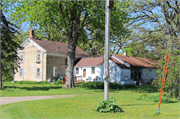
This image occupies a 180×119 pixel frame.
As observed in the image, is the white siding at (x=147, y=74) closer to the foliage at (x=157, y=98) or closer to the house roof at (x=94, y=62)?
the house roof at (x=94, y=62)

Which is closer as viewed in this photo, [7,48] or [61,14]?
[7,48]

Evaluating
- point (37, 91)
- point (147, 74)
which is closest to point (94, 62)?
point (147, 74)

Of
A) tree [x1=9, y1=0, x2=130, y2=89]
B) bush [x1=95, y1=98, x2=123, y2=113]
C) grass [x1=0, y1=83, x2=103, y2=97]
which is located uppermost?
tree [x1=9, y1=0, x2=130, y2=89]

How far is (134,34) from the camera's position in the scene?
81.9ft

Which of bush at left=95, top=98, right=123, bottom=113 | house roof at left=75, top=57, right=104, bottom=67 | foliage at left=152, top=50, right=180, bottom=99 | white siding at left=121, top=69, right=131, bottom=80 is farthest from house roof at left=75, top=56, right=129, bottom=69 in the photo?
bush at left=95, top=98, right=123, bottom=113

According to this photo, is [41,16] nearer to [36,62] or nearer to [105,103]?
[105,103]

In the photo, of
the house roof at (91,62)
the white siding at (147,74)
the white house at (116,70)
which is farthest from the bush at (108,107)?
the white siding at (147,74)

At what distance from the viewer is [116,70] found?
3338cm

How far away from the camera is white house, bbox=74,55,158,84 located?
3331cm

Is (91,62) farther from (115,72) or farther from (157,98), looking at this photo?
(157,98)

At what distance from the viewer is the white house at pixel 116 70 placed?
33.3 m

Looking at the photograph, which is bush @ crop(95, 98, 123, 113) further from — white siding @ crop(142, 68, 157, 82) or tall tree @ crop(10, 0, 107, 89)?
white siding @ crop(142, 68, 157, 82)

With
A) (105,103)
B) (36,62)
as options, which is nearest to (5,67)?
(105,103)

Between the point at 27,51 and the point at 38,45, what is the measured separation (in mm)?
3809
